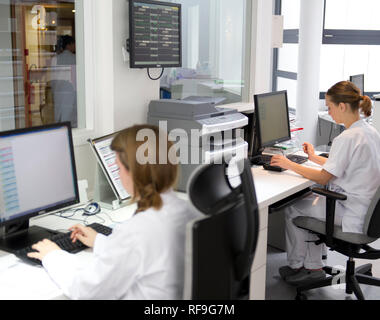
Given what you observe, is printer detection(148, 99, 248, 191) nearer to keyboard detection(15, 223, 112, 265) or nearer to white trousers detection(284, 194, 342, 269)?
white trousers detection(284, 194, 342, 269)

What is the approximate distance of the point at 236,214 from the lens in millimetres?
1511

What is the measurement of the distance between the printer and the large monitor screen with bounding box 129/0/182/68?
10.6 inches

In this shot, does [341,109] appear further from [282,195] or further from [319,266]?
[319,266]

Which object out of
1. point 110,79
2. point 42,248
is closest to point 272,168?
point 110,79

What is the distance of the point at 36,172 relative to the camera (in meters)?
2.08

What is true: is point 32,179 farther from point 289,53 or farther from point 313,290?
point 289,53

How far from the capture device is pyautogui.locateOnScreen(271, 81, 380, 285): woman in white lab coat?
284 centimetres

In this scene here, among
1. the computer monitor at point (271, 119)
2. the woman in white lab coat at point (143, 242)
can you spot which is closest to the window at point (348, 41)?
the computer monitor at point (271, 119)

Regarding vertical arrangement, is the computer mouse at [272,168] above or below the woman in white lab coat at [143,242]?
below

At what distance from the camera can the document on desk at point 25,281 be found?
1.68 meters

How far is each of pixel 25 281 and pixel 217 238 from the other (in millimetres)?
751

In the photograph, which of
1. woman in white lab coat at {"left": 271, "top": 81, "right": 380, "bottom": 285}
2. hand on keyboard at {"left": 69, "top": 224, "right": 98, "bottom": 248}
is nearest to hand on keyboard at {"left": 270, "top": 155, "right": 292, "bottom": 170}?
woman in white lab coat at {"left": 271, "top": 81, "right": 380, "bottom": 285}

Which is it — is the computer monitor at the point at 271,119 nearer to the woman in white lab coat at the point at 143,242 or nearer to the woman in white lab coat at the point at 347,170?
the woman in white lab coat at the point at 347,170

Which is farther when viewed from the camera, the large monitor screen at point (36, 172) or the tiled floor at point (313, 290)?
the tiled floor at point (313, 290)
